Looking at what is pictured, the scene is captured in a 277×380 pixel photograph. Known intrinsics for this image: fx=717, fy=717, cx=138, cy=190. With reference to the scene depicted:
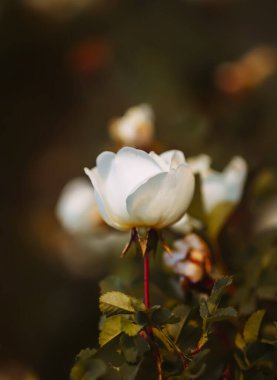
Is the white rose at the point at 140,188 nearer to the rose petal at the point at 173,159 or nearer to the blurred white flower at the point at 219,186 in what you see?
the rose petal at the point at 173,159

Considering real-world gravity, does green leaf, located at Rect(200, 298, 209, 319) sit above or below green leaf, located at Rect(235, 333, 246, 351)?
above

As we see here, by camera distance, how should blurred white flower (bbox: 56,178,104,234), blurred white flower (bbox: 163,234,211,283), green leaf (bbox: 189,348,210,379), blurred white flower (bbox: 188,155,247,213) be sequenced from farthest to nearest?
blurred white flower (bbox: 56,178,104,234), blurred white flower (bbox: 188,155,247,213), blurred white flower (bbox: 163,234,211,283), green leaf (bbox: 189,348,210,379)

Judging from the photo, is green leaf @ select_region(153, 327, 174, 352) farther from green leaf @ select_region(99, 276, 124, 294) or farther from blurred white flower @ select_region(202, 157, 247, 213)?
blurred white flower @ select_region(202, 157, 247, 213)

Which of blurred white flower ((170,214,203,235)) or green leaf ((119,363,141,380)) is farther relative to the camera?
blurred white flower ((170,214,203,235))

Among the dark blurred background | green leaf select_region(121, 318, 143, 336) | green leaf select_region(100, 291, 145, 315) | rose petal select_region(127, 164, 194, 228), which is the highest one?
rose petal select_region(127, 164, 194, 228)

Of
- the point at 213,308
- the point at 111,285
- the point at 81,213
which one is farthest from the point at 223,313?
the point at 81,213

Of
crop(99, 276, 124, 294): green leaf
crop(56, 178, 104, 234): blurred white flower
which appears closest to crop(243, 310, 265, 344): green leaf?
crop(99, 276, 124, 294): green leaf

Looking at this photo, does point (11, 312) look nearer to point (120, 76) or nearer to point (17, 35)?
point (120, 76)

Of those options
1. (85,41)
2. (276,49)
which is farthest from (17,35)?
(276,49)
